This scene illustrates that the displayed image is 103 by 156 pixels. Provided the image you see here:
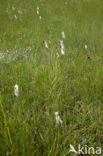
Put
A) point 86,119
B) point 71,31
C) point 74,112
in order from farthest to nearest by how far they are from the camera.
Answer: point 71,31
point 74,112
point 86,119

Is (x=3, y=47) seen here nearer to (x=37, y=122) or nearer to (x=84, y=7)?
(x=37, y=122)

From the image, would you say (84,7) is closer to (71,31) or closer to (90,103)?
(71,31)

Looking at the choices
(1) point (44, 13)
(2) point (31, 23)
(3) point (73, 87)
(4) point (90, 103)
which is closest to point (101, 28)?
(2) point (31, 23)

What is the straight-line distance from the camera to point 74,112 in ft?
6.18

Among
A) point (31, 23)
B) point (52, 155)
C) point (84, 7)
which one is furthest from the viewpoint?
point (84, 7)

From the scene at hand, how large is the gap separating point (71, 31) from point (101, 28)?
93 cm

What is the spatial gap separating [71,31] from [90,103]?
2922 millimetres

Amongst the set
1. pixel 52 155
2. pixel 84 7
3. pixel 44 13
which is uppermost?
pixel 84 7

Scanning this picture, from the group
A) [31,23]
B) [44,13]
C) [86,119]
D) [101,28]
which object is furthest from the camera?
[44,13]

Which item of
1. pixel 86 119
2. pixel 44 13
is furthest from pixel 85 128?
pixel 44 13

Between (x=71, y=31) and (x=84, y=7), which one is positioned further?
(x=84, y=7)

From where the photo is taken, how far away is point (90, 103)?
1947mm

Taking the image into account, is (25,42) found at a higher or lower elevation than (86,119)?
higher

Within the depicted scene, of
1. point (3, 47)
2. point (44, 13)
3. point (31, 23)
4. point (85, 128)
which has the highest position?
point (44, 13)
